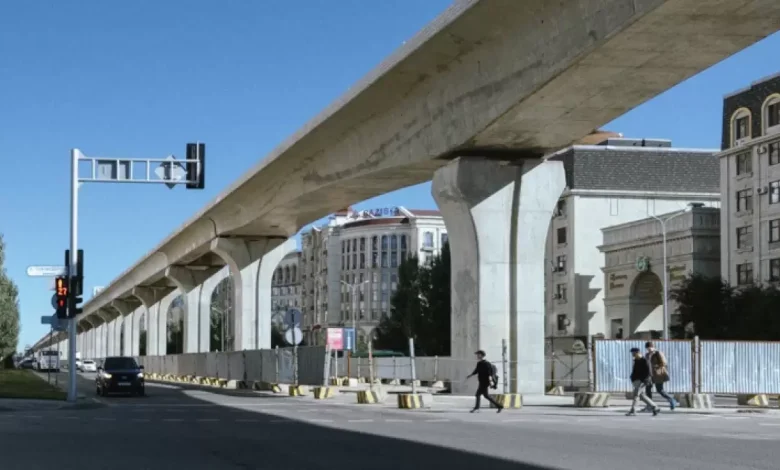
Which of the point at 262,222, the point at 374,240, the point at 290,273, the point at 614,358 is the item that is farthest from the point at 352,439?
the point at 290,273

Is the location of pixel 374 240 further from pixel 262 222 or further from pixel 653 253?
pixel 262 222

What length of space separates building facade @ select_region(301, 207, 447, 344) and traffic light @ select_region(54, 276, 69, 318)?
120 meters

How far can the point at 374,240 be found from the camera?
16488 cm

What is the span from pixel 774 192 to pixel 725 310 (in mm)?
A: 8509

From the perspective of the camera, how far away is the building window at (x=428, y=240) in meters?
160

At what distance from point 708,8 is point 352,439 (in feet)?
30.2

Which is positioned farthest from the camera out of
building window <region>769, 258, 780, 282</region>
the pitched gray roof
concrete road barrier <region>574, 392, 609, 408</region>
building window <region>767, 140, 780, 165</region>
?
the pitched gray roof

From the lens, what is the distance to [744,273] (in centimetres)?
8425

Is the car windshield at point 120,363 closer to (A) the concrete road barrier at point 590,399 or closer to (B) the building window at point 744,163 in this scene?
(A) the concrete road barrier at point 590,399

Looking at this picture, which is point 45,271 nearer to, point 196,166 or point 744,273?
point 196,166

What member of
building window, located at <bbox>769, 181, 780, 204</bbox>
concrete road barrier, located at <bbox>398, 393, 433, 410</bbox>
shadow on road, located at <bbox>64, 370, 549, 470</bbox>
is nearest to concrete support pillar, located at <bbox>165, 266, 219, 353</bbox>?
building window, located at <bbox>769, 181, 780, 204</bbox>

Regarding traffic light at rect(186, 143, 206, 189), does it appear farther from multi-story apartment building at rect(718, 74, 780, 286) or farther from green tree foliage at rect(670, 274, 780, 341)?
multi-story apartment building at rect(718, 74, 780, 286)

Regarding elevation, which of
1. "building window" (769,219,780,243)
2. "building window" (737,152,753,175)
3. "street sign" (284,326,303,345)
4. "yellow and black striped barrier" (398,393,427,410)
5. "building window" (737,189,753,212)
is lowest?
"yellow and black striped barrier" (398,393,427,410)

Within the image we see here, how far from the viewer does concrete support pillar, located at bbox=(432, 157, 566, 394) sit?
34.1 metres
